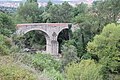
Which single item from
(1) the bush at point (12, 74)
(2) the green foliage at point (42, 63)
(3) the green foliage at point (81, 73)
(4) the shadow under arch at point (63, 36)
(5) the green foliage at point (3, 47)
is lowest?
(3) the green foliage at point (81, 73)

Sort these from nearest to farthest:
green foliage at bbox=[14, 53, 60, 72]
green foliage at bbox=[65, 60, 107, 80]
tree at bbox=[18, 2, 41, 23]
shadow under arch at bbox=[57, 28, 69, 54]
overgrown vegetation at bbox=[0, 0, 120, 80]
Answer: green foliage at bbox=[14, 53, 60, 72] → overgrown vegetation at bbox=[0, 0, 120, 80] → green foliage at bbox=[65, 60, 107, 80] → shadow under arch at bbox=[57, 28, 69, 54] → tree at bbox=[18, 2, 41, 23]

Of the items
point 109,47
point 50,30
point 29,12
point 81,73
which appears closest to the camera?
point 81,73

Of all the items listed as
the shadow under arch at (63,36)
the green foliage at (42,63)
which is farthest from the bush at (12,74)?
the shadow under arch at (63,36)

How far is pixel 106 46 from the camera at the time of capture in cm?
1532

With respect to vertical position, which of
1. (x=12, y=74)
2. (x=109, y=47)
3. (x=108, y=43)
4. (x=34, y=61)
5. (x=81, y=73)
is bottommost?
(x=81, y=73)

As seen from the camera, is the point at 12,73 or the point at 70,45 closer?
the point at 12,73

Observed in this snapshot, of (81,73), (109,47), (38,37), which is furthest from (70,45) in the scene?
(81,73)

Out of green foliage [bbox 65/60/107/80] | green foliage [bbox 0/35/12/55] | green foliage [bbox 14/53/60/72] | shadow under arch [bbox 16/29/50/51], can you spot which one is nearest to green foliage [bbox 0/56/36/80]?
green foliage [bbox 14/53/60/72]

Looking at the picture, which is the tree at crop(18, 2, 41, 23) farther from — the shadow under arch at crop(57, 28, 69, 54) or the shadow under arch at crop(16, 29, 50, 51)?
the shadow under arch at crop(57, 28, 69, 54)

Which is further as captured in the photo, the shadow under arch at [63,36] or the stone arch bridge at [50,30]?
the shadow under arch at [63,36]

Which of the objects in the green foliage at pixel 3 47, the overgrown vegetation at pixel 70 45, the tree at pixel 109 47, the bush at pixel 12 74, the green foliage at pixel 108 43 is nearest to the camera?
the bush at pixel 12 74

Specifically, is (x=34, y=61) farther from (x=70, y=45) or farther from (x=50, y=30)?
(x=50, y=30)

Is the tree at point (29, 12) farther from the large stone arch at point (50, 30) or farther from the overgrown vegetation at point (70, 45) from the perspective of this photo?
the large stone arch at point (50, 30)

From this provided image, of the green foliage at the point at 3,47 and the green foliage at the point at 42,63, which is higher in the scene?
the green foliage at the point at 3,47
